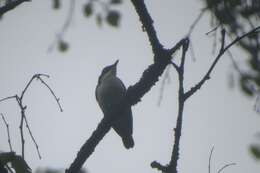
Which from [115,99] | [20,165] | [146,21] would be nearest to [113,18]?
[146,21]

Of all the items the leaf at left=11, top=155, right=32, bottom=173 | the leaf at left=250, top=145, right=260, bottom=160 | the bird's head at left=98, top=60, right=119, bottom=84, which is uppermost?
the bird's head at left=98, top=60, right=119, bottom=84

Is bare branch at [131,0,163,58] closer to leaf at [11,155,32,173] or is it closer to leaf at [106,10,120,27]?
leaf at [106,10,120,27]

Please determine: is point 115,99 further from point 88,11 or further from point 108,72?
point 88,11

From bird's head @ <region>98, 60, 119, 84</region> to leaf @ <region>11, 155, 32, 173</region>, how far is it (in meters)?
4.95

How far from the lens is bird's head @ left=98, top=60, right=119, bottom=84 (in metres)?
7.34

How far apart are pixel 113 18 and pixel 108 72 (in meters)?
4.20

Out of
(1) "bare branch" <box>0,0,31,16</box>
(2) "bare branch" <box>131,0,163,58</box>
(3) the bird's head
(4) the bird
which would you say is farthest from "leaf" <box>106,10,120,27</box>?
(3) the bird's head

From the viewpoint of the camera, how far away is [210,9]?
2.77 m

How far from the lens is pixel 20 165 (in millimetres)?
2344

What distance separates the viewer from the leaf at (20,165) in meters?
2.33

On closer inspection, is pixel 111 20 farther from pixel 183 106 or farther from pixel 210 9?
pixel 183 106

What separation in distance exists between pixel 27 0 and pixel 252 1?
1.36m

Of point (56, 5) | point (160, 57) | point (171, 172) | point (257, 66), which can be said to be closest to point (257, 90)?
point (257, 66)

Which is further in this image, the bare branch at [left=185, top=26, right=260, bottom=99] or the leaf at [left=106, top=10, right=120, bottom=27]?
the leaf at [left=106, top=10, right=120, bottom=27]
